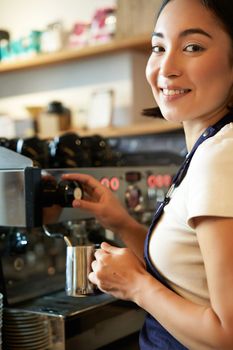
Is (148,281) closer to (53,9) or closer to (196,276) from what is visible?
(196,276)

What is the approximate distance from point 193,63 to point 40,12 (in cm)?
230

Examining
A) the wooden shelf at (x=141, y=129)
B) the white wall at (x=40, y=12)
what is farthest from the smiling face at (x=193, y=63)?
the white wall at (x=40, y=12)

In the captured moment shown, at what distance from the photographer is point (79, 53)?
2520 millimetres

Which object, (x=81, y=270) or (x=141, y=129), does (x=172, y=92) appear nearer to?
(x=81, y=270)

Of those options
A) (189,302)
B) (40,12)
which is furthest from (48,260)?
(40,12)

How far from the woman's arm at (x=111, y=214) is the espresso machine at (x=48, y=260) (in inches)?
1.1

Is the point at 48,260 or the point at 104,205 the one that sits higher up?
the point at 104,205

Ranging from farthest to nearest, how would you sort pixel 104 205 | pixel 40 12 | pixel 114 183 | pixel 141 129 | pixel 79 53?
pixel 40 12
pixel 79 53
pixel 141 129
pixel 114 183
pixel 104 205

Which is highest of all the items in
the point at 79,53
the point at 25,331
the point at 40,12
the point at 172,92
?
the point at 40,12

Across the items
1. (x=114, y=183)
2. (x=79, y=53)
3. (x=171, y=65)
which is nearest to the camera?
(x=171, y=65)

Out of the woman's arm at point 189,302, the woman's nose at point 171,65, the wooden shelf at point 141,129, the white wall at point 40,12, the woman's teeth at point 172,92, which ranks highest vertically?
the white wall at point 40,12

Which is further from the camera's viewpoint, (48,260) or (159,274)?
(48,260)

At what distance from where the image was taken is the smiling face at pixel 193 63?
0.75m

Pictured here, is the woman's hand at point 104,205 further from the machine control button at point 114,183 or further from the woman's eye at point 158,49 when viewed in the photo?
the woman's eye at point 158,49
